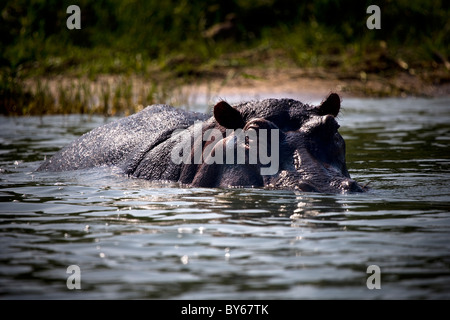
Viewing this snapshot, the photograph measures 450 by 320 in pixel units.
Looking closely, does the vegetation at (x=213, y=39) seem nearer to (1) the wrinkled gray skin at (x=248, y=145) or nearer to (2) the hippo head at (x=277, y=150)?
(1) the wrinkled gray skin at (x=248, y=145)

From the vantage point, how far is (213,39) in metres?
21.4

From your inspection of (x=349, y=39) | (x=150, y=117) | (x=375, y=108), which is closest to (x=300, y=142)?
(x=150, y=117)

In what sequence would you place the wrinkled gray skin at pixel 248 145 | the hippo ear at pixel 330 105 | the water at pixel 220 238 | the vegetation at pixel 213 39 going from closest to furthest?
1. the water at pixel 220 238
2. the wrinkled gray skin at pixel 248 145
3. the hippo ear at pixel 330 105
4. the vegetation at pixel 213 39

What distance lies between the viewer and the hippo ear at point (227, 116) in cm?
655

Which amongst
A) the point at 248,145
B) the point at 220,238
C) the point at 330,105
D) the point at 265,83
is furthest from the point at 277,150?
the point at 265,83

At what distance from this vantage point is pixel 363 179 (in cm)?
742

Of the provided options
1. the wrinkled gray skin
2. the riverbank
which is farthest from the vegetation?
the wrinkled gray skin

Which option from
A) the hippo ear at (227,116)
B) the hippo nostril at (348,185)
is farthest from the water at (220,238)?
the hippo ear at (227,116)

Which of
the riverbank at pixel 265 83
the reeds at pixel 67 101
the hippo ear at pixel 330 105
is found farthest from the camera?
the riverbank at pixel 265 83

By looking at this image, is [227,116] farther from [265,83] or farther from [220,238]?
[265,83]

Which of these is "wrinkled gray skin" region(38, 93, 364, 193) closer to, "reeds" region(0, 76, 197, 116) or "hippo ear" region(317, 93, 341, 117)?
"hippo ear" region(317, 93, 341, 117)

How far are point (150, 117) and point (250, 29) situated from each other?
14290 mm

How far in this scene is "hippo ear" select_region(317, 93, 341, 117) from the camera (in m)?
6.84

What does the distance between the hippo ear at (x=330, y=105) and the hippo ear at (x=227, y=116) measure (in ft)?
2.33
